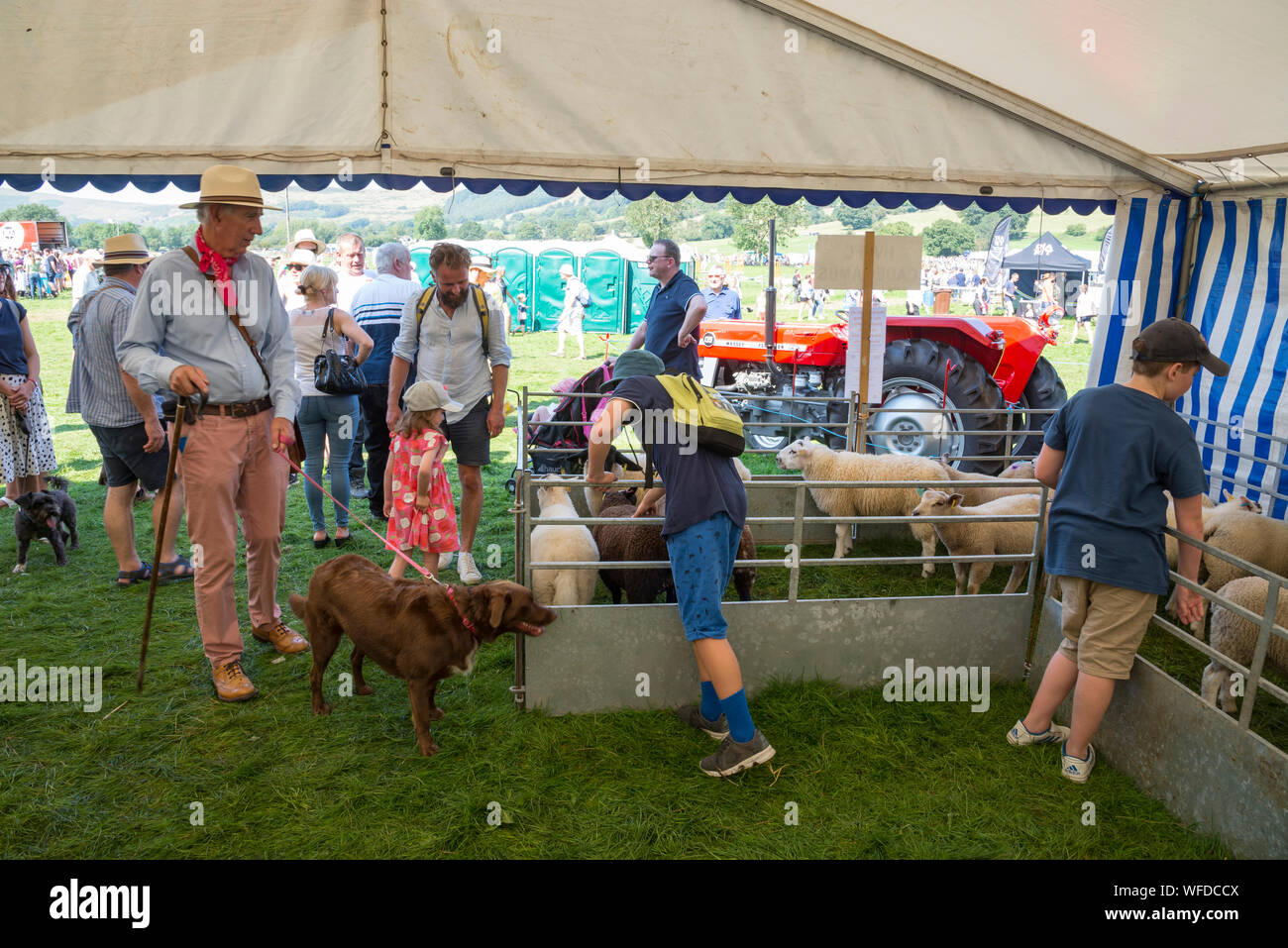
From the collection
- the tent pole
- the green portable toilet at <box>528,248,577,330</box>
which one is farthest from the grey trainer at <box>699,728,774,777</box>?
the green portable toilet at <box>528,248,577,330</box>

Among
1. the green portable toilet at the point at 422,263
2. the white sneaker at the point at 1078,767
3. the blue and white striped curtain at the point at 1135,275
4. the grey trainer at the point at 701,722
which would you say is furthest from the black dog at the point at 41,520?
the green portable toilet at the point at 422,263

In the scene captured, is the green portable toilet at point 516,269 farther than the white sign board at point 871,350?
Yes

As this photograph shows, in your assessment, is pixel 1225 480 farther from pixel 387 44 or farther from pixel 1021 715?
pixel 387 44

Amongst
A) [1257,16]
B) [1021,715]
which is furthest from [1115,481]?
[1257,16]

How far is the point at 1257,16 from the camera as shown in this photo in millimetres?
4340

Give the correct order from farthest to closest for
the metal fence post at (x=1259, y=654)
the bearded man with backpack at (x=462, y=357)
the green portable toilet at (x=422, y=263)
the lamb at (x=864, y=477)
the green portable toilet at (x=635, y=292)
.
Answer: the green portable toilet at (x=422, y=263)
the green portable toilet at (x=635, y=292)
the lamb at (x=864, y=477)
the bearded man with backpack at (x=462, y=357)
the metal fence post at (x=1259, y=654)

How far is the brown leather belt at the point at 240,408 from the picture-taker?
4113 millimetres

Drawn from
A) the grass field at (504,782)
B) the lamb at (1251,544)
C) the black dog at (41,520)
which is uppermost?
the lamb at (1251,544)

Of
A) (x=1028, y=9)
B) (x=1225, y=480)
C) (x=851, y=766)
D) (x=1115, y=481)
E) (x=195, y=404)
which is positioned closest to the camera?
(x=1115, y=481)

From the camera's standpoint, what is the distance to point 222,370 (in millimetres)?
4094

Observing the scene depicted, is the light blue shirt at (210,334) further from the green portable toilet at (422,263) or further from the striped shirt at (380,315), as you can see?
the green portable toilet at (422,263)

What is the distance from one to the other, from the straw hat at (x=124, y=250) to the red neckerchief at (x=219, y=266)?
1850 mm

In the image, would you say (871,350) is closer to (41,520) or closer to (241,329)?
(241,329)

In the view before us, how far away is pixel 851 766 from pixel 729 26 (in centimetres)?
423
